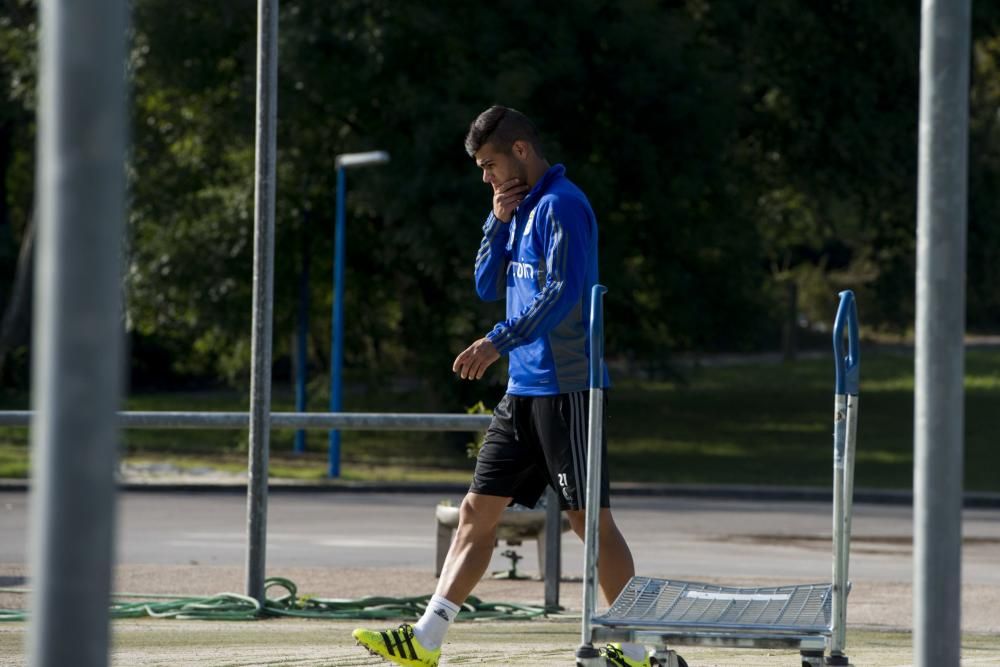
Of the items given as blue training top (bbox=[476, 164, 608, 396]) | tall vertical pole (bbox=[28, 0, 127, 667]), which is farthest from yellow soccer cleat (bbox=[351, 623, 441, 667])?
tall vertical pole (bbox=[28, 0, 127, 667])

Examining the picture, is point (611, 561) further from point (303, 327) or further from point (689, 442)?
point (689, 442)

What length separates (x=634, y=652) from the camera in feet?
18.1

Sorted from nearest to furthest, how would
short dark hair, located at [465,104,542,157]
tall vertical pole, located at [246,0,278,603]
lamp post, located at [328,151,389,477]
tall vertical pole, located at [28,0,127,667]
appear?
tall vertical pole, located at [28,0,127,667] < short dark hair, located at [465,104,542,157] < tall vertical pole, located at [246,0,278,603] < lamp post, located at [328,151,389,477]

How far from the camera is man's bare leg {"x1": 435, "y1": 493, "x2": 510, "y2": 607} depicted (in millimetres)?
5824

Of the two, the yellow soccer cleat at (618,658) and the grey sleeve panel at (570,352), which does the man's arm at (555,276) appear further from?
the yellow soccer cleat at (618,658)

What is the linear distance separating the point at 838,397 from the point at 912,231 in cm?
2584

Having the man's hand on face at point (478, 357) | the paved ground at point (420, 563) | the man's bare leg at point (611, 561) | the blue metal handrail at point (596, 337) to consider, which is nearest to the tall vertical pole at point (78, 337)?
the blue metal handrail at point (596, 337)

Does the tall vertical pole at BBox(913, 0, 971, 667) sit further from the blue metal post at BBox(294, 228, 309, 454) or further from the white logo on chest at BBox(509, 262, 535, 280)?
the blue metal post at BBox(294, 228, 309, 454)

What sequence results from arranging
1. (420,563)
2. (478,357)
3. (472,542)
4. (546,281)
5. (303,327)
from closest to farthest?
(478,357)
(546,281)
(472,542)
(420,563)
(303,327)

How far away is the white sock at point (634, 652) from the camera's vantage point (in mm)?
5484

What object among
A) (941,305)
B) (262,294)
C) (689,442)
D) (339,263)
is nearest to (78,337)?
(941,305)

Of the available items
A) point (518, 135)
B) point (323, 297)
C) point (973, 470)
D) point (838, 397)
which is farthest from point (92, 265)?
point (323, 297)

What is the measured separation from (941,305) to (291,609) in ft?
18.7

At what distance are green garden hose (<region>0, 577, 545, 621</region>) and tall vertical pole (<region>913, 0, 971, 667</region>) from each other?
17.6 feet
